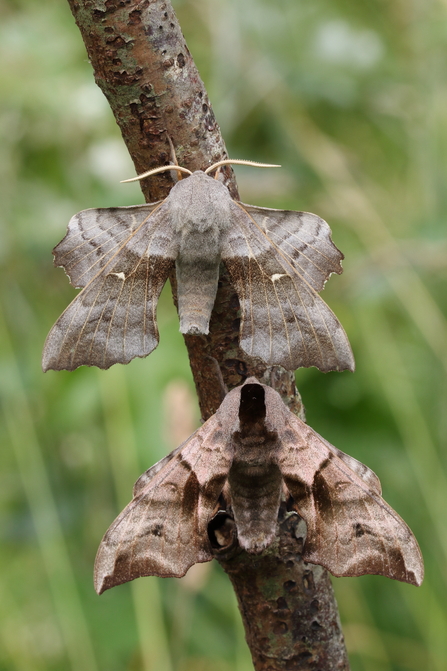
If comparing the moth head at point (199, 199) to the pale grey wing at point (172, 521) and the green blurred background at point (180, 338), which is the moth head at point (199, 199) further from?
the green blurred background at point (180, 338)

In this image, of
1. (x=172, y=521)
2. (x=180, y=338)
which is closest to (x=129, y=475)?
(x=180, y=338)

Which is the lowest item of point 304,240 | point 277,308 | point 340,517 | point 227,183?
point 340,517

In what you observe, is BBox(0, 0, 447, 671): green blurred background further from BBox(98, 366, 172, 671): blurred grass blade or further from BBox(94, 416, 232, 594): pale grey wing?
BBox(94, 416, 232, 594): pale grey wing

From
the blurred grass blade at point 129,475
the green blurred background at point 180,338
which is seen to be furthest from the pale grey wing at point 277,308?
the blurred grass blade at point 129,475

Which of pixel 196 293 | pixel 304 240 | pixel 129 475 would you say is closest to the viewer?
pixel 196 293

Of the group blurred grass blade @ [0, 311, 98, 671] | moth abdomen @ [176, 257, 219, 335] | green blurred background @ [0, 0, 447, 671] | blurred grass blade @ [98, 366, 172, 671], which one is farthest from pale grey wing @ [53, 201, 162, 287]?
blurred grass blade @ [0, 311, 98, 671]

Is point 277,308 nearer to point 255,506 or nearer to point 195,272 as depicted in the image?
Answer: point 195,272

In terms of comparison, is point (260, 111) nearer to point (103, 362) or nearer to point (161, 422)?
point (161, 422)
